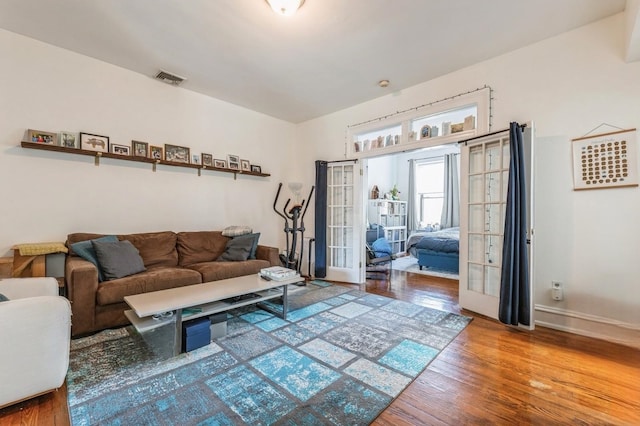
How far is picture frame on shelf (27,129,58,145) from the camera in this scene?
2.83 m

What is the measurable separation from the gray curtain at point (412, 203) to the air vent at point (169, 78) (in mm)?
6342

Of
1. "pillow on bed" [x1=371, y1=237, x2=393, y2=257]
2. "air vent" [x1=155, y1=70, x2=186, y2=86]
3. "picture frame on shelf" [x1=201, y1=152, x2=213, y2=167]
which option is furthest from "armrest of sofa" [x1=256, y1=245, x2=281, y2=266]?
"air vent" [x1=155, y1=70, x2=186, y2=86]

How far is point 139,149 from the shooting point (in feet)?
11.6

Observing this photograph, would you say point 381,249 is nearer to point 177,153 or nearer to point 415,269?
point 415,269

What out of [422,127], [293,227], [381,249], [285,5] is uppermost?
[285,5]

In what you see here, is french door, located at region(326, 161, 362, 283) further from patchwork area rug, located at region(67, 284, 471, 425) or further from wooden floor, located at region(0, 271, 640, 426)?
wooden floor, located at region(0, 271, 640, 426)

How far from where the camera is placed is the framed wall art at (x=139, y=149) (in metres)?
3.50

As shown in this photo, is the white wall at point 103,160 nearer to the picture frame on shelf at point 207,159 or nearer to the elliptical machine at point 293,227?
the picture frame on shelf at point 207,159

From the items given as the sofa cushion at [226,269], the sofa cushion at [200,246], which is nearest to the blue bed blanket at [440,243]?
the sofa cushion at [226,269]

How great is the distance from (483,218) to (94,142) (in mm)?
4587

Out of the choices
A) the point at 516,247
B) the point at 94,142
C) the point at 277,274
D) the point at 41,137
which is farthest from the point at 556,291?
the point at 41,137

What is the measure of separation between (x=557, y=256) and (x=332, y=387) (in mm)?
2604

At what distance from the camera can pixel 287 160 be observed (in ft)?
17.8

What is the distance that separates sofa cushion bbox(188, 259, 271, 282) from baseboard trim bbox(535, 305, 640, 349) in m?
3.20
